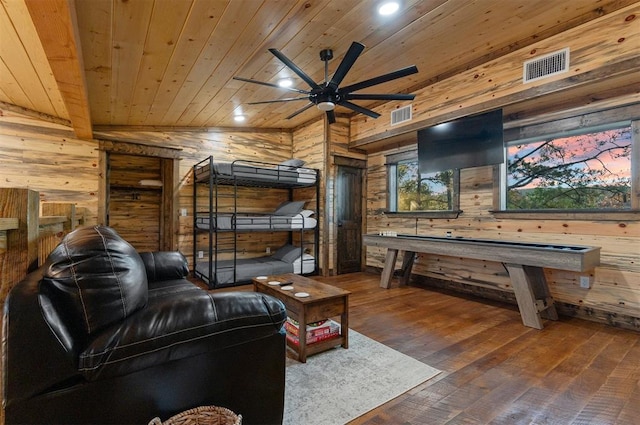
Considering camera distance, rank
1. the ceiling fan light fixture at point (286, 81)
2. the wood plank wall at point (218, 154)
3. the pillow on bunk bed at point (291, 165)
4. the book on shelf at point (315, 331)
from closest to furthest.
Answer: the book on shelf at point (315, 331)
the ceiling fan light fixture at point (286, 81)
the wood plank wall at point (218, 154)
the pillow on bunk bed at point (291, 165)

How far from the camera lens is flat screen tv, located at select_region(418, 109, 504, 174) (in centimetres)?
354

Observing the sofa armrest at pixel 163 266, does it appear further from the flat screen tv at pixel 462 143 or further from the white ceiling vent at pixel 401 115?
the white ceiling vent at pixel 401 115

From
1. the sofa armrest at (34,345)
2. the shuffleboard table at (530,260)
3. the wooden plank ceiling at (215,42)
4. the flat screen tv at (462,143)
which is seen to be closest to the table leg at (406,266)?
the shuffleboard table at (530,260)

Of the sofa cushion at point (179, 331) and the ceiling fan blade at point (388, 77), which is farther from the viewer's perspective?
the ceiling fan blade at point (388, 77)

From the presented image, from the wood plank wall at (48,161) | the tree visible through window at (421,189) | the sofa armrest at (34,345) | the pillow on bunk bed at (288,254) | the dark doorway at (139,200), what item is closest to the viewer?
the sofa armrest at (34,345)

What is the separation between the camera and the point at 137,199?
5789mm

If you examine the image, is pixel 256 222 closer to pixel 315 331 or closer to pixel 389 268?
Answer: pixel 389 268

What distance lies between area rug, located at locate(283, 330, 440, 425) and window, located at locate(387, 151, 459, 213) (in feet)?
8.95

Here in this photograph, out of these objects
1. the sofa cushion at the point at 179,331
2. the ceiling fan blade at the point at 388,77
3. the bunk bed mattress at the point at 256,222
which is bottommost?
the sofa cushion at the point at 179,331

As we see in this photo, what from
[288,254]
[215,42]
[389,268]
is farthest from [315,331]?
[288,254]

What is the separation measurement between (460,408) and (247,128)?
16.7 ft

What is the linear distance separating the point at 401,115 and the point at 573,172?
86.0 inches

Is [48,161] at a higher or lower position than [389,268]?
higher

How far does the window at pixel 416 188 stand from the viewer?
14.4 ft
